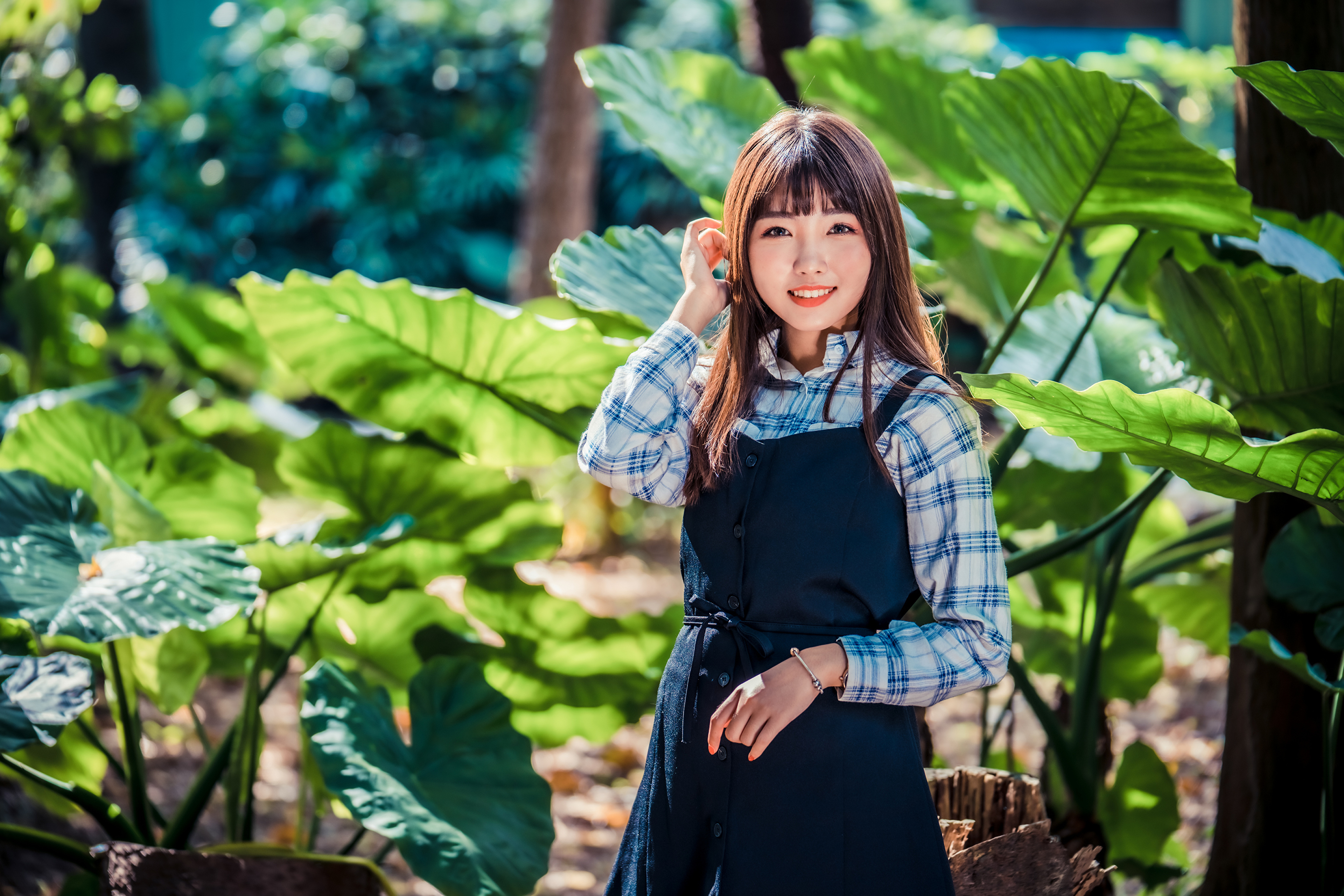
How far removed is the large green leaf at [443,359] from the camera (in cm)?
165

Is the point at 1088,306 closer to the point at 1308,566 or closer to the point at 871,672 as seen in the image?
the point at 1308,566

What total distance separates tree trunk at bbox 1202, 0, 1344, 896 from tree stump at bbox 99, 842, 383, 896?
54.5 inches

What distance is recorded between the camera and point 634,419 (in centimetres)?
110

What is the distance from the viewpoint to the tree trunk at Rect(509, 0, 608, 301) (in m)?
4.48

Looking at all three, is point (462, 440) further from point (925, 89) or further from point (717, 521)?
point (925, 89)

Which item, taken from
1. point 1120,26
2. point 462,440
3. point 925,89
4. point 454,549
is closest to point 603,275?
point 462,440

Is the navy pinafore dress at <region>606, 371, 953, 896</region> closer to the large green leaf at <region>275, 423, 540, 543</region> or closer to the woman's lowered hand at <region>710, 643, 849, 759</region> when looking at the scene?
the woman's lowered hand at <region>710, 643, 849, 759</region>

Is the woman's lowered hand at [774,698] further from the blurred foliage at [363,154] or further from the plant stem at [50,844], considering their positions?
the blurred foliage at [363,154]

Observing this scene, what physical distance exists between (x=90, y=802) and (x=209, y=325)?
1525mm

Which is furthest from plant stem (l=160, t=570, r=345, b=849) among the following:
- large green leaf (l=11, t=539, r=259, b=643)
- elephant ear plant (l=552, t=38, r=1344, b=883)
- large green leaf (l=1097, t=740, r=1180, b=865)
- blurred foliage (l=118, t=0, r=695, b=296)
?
blurred foliage (l=118, t=0, r=695, b=296)

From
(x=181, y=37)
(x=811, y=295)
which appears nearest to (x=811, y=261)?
(x=811, y=295)

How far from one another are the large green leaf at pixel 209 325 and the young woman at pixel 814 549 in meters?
1.98

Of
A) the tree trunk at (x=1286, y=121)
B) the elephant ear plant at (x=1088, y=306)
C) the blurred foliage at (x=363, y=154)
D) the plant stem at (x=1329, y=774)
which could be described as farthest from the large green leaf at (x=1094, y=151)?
the blurred foliage at (x=363, y=154)

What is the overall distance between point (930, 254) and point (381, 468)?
96 centimetres
